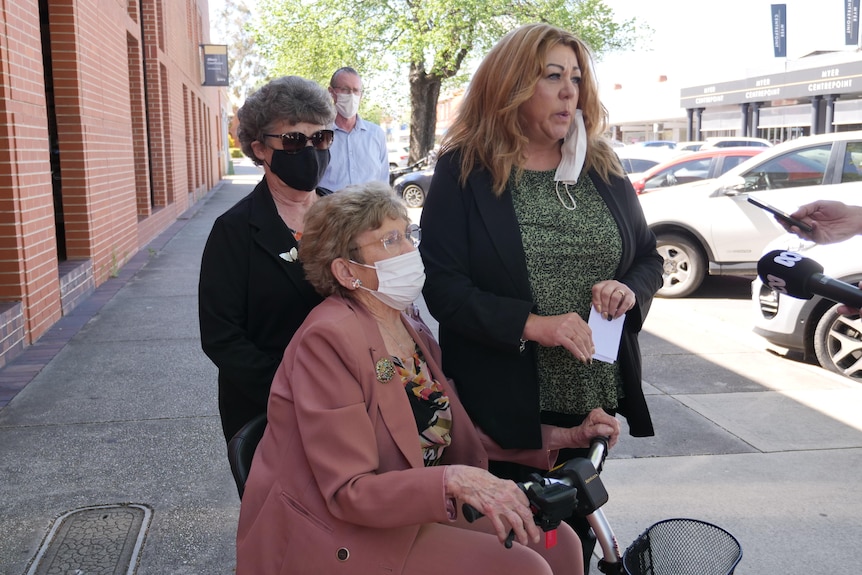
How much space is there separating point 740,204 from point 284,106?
7.91 meters

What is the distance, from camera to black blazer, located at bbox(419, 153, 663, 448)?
97.8 inches

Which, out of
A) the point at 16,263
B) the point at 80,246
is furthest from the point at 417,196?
the point at 16,263

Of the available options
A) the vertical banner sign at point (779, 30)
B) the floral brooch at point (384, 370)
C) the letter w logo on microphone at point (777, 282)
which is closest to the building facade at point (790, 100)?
the vertical banner sign at point (779, 30)

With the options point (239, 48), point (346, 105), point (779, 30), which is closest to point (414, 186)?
point (346, 105)

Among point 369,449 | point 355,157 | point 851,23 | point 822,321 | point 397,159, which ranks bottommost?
point 822,321

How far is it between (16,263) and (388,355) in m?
5.32

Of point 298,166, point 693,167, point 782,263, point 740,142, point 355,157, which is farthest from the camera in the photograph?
point 740,142

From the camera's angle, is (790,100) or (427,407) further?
(790,100)

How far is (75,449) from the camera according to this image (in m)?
4.64

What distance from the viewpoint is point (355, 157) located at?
5.71 m

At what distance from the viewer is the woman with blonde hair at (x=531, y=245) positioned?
8.27 feet

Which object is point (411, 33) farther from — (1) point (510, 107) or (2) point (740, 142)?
(1) point (510, 107)

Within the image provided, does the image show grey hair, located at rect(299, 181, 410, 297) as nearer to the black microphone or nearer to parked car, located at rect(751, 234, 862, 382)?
the black microphone

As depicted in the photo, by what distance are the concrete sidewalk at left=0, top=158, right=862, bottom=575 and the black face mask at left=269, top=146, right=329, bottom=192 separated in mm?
1704
